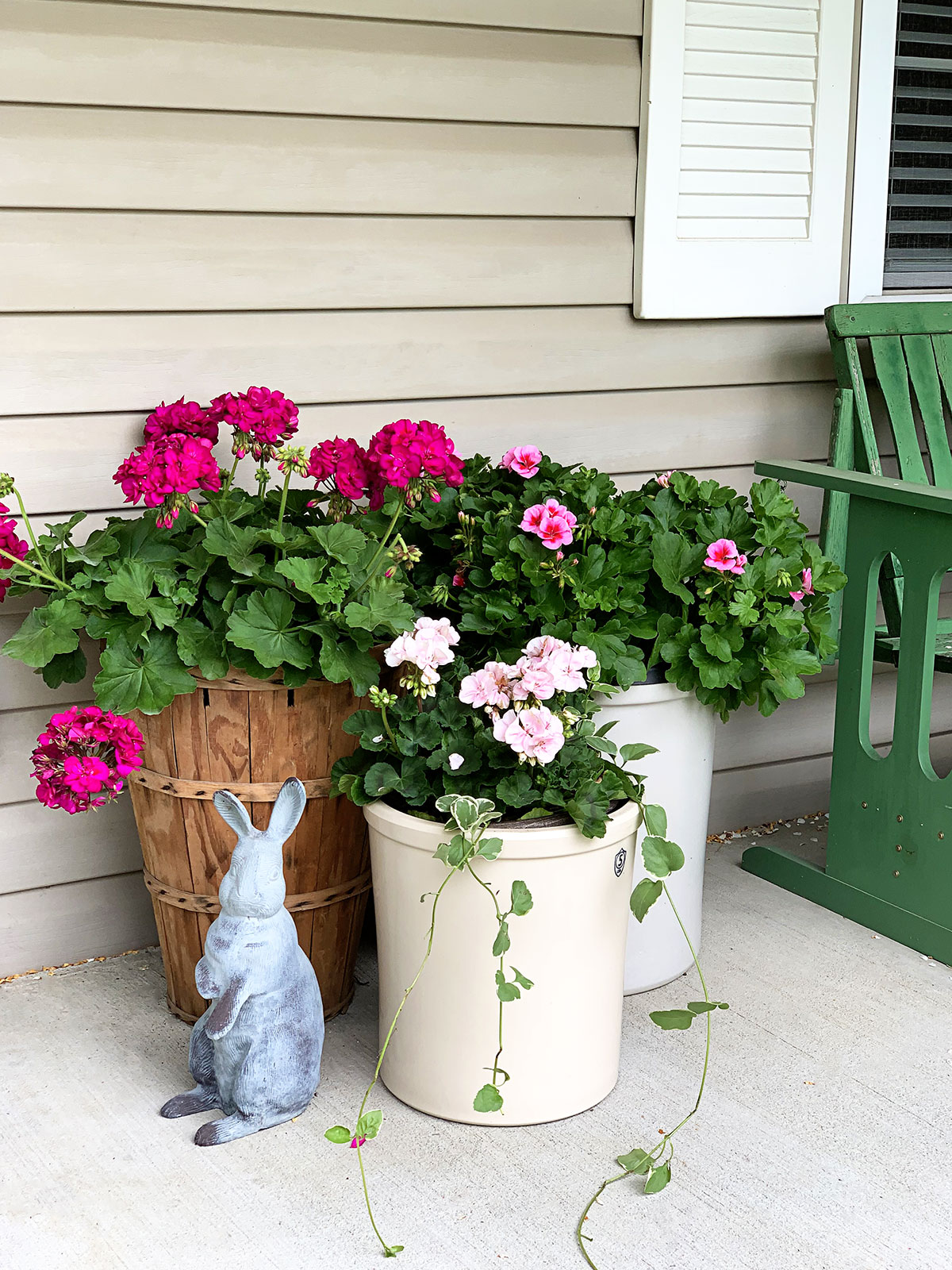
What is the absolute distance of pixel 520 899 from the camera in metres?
1.66

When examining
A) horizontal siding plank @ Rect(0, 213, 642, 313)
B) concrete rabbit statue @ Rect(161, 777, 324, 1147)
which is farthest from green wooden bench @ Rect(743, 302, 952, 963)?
concrete rabbit statue @ Rect(161, 777, 324, 1147)

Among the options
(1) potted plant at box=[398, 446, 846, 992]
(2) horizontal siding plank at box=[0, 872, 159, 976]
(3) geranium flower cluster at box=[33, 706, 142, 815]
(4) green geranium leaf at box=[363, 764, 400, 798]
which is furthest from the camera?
(2) horizontal siding plank at box=[0, 872, 159, 976]

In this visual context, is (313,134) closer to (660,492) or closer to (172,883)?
(660,492)

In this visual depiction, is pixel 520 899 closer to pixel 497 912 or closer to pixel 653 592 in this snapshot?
pixel 497 912

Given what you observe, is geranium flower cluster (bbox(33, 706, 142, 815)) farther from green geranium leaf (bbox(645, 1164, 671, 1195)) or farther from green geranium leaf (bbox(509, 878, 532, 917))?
green geranium leaf (bbox(645, 1164, 671, 1195))

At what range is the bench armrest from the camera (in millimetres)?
2176

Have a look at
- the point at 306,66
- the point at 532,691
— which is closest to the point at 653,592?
the point at 532,691

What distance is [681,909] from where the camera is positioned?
2207mm

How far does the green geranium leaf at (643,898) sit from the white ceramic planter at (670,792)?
0.34m

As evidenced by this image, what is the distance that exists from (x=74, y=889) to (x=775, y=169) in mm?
1914

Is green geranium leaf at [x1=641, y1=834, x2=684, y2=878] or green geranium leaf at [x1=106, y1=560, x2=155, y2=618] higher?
green geranium leaf at [x1=106, y1=560, x2=155, y2=618]

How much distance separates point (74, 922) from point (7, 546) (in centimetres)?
74

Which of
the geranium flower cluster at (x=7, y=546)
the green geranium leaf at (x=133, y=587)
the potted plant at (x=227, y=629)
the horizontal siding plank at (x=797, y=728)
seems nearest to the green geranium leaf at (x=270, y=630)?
the potted plant at (x=227, y=629)

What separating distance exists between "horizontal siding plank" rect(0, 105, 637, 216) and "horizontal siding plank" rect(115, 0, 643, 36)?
0.17m
